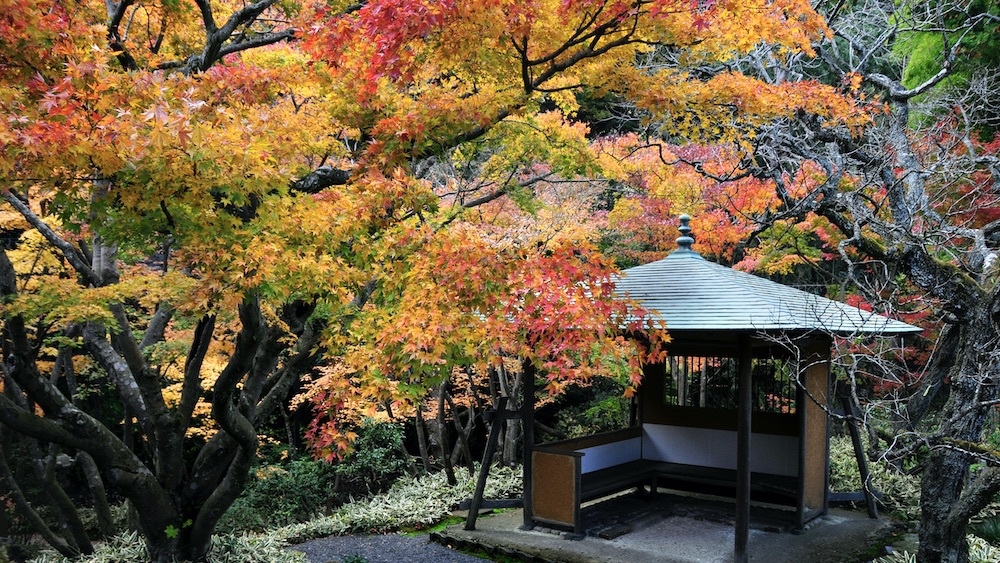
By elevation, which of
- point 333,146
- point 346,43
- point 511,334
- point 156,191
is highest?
point 346,43

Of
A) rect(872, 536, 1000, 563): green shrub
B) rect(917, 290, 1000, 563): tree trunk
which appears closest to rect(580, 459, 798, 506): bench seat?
rect(872, 536, 1000, 563): green shrub

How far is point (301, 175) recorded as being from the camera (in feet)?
20.5

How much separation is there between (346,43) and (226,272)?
197 centimetres

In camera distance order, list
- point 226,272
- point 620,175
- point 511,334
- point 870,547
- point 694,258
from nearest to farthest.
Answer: point 226,272 → point 511,334 → point 870,547 → point 694,258 → point 620,175

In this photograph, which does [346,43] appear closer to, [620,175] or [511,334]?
[511,334]

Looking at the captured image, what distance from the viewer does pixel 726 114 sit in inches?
242

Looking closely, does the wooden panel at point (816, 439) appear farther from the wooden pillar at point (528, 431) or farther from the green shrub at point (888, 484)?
the wooden pillar at point (528, 431)

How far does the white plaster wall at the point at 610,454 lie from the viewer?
25.8 feet

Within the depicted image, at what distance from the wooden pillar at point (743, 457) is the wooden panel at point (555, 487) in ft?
5.11

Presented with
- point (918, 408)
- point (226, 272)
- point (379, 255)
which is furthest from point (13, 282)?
point (918, 408)

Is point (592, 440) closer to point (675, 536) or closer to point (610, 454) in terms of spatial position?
point (610, 454)

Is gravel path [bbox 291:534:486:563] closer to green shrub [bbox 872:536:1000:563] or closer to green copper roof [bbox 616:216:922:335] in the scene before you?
green copper roof [bbox 616:216:922:335]

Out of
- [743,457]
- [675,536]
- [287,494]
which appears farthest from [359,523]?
[743,457]

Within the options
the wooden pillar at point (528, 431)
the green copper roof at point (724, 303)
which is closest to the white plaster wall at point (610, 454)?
the wooden pillar at point (528, 431)
